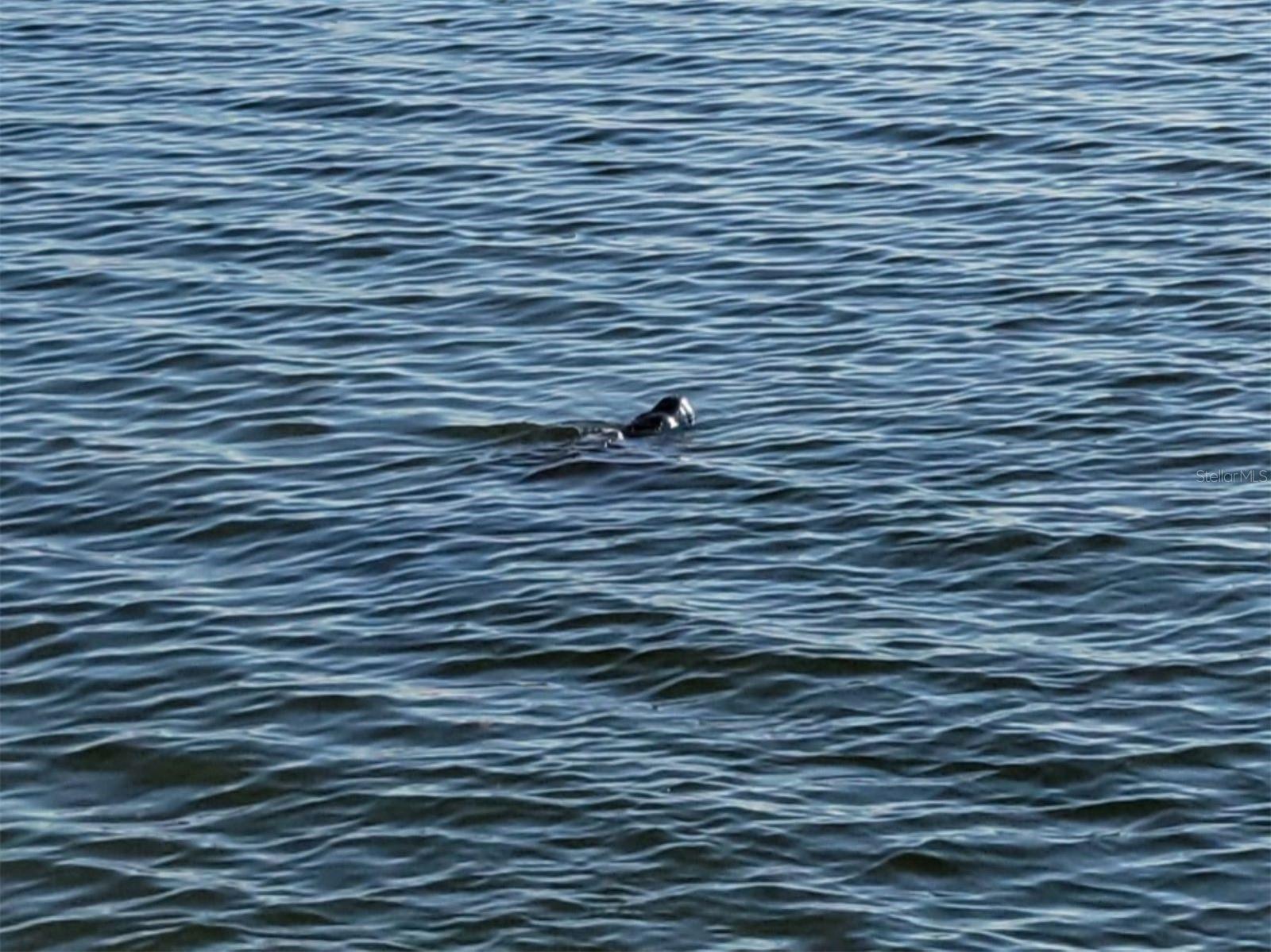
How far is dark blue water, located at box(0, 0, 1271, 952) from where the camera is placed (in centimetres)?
1168

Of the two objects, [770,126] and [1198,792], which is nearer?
[1198,792]

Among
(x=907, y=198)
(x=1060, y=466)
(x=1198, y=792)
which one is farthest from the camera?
(x=907, y=198)

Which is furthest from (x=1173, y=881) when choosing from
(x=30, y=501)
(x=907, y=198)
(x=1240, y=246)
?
(x=907, y=198)

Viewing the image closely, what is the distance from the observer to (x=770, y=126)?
22625 mm

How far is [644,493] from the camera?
620 inches

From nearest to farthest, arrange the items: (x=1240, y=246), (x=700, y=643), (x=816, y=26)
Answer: (x=700, y=643), (x=1240, y=246), (x=816, y=26)

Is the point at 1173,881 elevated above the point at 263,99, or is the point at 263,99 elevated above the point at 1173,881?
the point at 263,99

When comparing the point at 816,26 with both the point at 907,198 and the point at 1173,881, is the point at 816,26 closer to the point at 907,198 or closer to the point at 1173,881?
the point at 907,198

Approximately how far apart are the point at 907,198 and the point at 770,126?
224 cm

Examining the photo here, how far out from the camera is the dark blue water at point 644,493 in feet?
38.3

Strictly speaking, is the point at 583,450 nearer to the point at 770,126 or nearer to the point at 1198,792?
the point at 1198,792

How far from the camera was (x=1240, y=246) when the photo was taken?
19281 millimetres

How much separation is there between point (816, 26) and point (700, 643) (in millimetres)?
13161

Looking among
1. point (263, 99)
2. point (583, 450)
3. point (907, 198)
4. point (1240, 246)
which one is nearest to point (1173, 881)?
point (583, 450)
